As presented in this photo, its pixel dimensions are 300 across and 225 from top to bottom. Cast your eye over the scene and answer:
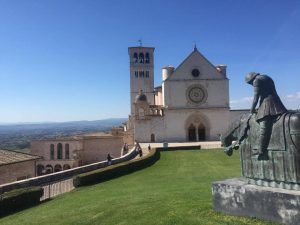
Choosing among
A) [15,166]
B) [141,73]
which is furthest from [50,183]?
[141,73]

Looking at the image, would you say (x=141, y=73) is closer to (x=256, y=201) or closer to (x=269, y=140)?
(x=269, y=140)

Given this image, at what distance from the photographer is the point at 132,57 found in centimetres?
6569

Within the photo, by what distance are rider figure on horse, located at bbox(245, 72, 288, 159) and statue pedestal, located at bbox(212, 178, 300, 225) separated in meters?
0.84

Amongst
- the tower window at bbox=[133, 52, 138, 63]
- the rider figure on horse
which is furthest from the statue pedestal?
the tower window at bbox=[133, 52, 138, 63]

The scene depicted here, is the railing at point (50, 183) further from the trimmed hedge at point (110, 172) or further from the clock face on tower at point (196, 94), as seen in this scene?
the clock face on tower at point (196, 94)

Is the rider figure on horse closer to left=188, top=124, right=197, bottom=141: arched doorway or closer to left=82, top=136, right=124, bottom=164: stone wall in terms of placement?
left=188, top=124, right=197, bottom=141: arched doorway

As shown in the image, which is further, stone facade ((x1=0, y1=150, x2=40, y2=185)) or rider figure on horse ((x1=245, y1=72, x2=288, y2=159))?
stone facade ((x1=0, y1=150, x2=40, y2=185))

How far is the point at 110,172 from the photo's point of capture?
70.3 ft

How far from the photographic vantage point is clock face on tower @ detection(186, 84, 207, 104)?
49.0 meters

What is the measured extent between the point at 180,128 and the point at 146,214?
40.1 metres

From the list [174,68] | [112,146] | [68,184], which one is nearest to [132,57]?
[174,68]

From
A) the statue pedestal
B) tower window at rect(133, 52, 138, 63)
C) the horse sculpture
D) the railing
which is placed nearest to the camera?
the statue pedestal

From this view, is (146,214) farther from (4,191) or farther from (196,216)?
(4,191)

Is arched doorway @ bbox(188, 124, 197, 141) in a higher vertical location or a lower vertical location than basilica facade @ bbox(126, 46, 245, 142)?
lower
